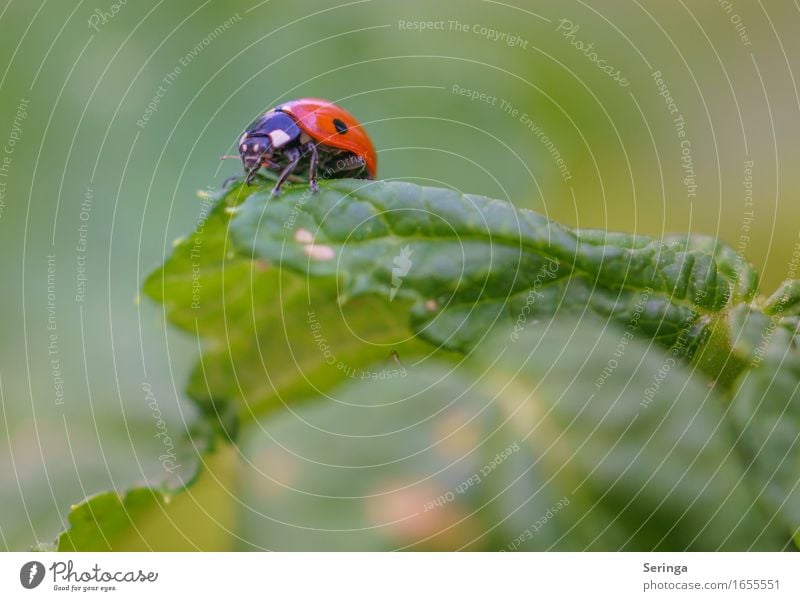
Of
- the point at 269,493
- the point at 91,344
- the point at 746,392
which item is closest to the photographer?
the point at 746,392

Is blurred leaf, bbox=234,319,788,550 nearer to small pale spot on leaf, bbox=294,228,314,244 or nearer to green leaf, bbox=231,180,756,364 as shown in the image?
green leaf, bbox=231,180,756,364

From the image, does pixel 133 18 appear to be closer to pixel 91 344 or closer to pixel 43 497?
pixel 91 344

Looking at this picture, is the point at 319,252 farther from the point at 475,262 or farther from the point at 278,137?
the point at 278,137

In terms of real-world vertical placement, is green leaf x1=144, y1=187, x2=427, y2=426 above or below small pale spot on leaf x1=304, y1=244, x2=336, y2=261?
below

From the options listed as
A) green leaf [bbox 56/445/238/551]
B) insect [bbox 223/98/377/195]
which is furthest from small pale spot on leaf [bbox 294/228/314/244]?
green leaf [bbox 56/445/238/551]

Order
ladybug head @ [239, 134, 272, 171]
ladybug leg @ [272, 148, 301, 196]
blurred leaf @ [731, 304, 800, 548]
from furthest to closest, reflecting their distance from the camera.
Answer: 1. ladybug head @ [239, 134, 272, 171]
2. ladybug leg @ [272, 148, 301, 196]
3. blurred leaf @ [731, 304, 800, 548]

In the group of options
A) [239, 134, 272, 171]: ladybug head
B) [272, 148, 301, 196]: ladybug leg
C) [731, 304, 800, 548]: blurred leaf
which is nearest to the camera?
[731, 304, 800, 548]: blurred leaf
